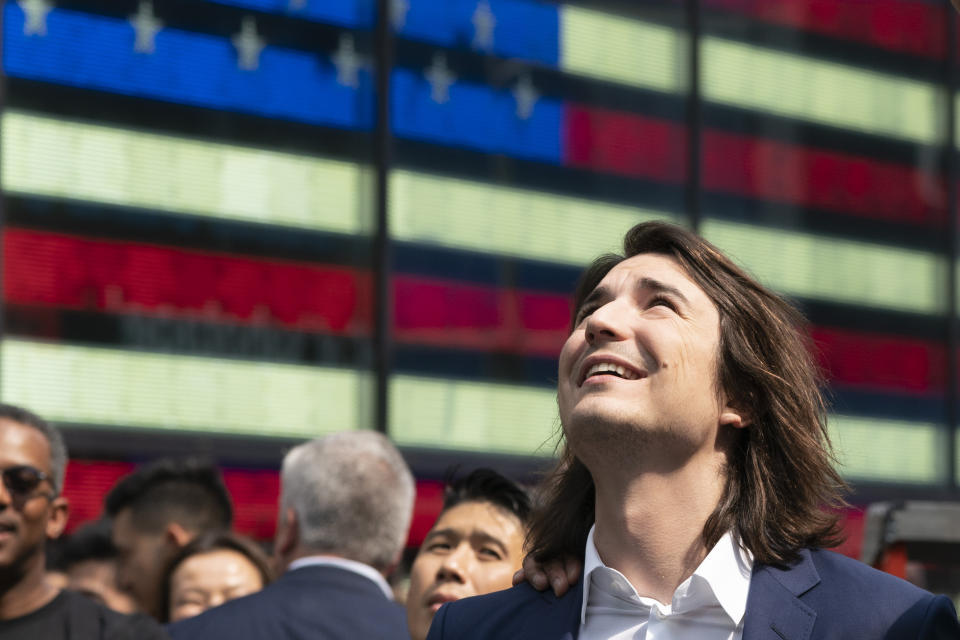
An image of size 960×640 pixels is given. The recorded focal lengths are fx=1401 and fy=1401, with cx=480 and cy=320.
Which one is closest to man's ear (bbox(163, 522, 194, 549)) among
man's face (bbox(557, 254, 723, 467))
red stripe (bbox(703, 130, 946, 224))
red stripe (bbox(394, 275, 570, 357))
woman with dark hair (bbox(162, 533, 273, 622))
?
woman with dark hair (bbox(162, 533, 273, 622))

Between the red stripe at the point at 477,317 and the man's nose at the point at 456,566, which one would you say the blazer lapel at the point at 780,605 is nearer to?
the man's nose at the point at 456,566

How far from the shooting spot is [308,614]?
14.8 feet

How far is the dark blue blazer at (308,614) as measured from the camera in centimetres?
438

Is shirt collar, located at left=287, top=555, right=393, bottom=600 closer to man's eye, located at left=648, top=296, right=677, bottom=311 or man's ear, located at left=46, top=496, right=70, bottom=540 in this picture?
man's ear, located at left=46, top=496, right=70, bottom=540

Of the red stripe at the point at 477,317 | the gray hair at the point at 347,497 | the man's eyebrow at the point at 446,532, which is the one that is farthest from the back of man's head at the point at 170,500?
the red stripe at the point at 477,317

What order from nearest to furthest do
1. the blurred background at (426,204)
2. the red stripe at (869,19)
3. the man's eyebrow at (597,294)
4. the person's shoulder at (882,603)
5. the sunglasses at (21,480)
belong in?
1. the person's shoulder at (882,603)
2. the man's eyebrow at (597,294)
3. the sunglasses at (21,480)
4. the blurred background at (426,204)
5. the red stripe at (869,19)

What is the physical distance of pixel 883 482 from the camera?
466 inches

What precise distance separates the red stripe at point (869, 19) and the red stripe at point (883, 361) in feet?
8.55

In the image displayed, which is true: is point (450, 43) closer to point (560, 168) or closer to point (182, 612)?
point (560, 168)

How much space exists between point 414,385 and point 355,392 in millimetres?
427

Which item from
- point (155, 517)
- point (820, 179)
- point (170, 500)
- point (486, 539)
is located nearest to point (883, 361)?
point (820, 179)

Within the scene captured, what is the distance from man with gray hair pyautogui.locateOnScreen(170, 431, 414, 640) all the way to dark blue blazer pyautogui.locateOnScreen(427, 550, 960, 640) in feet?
5.20

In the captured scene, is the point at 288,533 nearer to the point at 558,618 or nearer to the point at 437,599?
the point at 437,599

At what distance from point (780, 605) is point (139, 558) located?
14.8 ft
